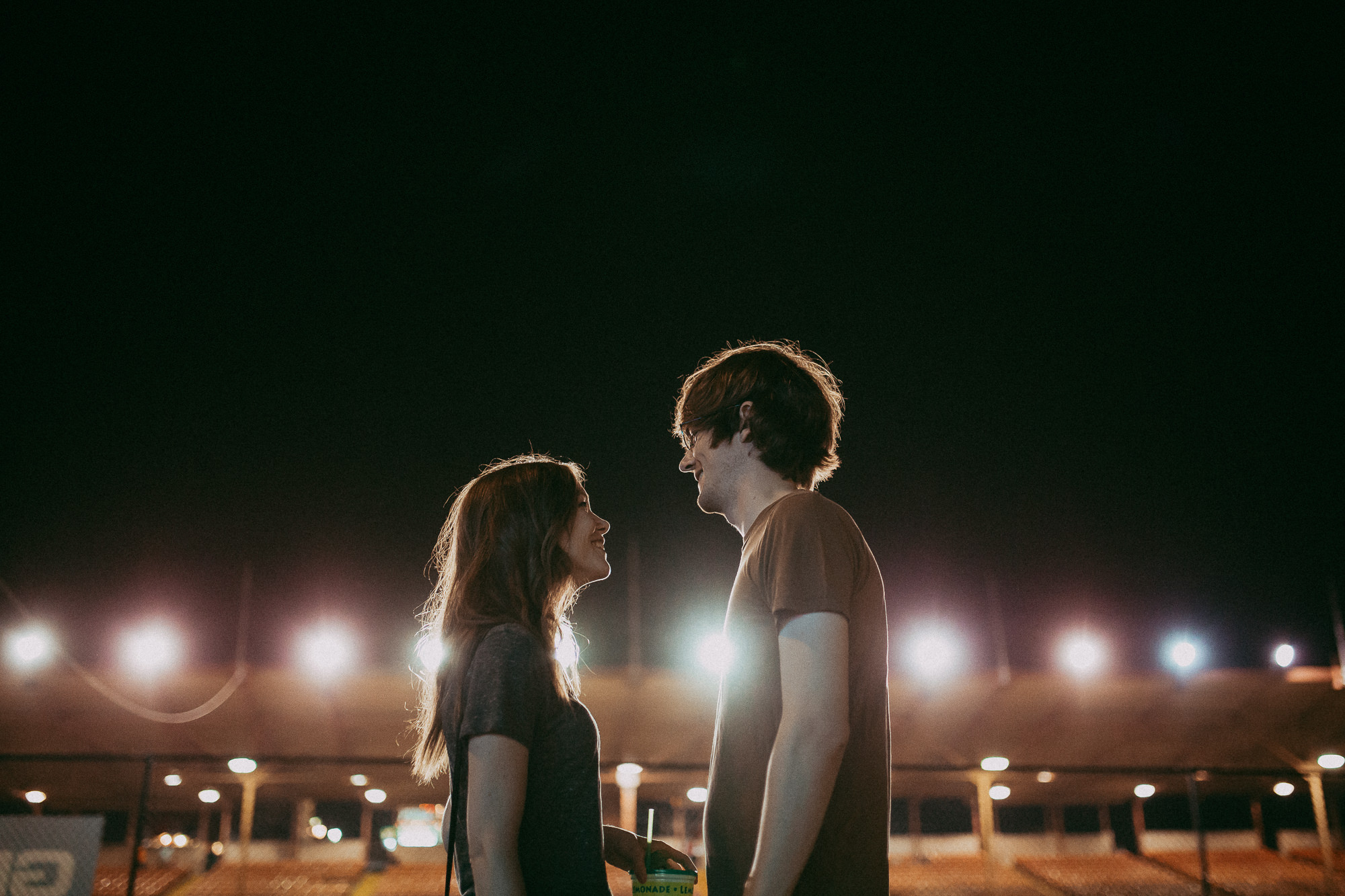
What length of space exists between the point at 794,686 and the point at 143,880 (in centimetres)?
1858

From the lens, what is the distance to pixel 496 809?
1.70 meters

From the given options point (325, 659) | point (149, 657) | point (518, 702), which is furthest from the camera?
point (325, 659)

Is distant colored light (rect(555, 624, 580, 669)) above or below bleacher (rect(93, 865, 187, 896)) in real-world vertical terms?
above

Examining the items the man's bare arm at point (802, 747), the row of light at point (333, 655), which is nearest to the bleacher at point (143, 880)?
the row of light at point (333, 655)

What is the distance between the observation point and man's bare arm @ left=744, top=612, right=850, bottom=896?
1464 mm

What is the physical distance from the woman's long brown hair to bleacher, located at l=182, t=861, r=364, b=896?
1561 cm

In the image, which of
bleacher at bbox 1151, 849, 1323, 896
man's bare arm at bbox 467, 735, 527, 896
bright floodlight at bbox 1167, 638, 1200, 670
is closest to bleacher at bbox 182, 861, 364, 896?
man's bare arm at bbox 467, 735, 527, 896

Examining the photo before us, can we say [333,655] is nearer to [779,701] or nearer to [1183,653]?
[779,701]

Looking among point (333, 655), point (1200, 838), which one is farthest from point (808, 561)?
point (333, 655)

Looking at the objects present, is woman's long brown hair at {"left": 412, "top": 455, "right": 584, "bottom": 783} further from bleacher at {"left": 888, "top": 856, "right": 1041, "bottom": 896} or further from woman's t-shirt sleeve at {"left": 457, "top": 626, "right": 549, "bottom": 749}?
bleacher at {"left": 888, "top": 856, "right": 1041, "bottom": 896}

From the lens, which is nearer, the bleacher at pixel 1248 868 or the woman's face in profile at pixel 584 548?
the woman's face in profile at pixel 584 548

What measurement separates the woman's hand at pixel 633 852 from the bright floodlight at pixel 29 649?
17143mm

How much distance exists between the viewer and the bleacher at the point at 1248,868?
18827 mm

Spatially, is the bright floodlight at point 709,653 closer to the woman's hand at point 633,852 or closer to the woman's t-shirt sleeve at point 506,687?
the woman's hand at point 633,852
